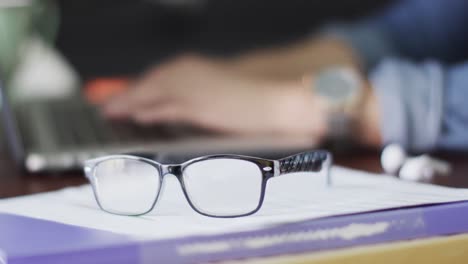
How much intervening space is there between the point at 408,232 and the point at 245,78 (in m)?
0.58

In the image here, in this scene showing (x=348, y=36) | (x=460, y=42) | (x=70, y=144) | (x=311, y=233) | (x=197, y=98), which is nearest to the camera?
(x=311, y=233)

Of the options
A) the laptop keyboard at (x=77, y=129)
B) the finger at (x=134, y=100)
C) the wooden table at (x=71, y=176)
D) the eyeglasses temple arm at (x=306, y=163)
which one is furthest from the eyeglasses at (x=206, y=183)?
the finger at (x=134, y=100)

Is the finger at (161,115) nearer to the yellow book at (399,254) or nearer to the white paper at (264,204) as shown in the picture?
the white paper at (264,204)

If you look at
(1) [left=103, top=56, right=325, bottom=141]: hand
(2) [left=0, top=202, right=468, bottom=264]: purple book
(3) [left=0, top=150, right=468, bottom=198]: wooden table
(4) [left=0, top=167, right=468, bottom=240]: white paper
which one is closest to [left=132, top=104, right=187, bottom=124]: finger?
(1) [left=103, top=56, right=325, bottom=141]: hand

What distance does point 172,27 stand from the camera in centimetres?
110

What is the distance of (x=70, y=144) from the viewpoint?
0.73 metres

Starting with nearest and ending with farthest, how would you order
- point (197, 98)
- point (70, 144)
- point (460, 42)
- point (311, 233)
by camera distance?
point (311, 233) < point (70, 144) < point (197, 98) < point (460, 42)

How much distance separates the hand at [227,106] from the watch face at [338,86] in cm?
2

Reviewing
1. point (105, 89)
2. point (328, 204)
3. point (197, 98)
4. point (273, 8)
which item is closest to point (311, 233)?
point (328, 204)

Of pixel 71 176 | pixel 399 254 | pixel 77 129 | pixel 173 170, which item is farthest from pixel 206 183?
pixel 77 129

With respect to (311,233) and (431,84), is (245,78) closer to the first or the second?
(431,84)

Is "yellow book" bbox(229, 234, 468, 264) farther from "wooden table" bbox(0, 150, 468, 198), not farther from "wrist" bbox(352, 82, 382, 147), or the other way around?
"wrist" bbox(352, 82, 382, 147)

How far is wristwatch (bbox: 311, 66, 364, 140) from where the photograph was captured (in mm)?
804

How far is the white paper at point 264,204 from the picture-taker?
391 mm
